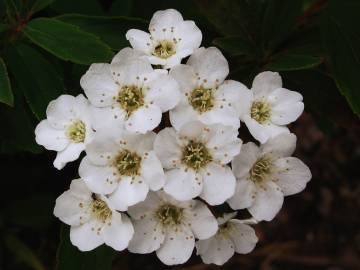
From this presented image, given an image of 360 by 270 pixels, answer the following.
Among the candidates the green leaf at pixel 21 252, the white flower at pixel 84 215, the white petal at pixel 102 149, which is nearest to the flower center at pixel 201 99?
the white petal at pixel 102 149

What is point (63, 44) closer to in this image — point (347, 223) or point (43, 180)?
point (43, 180)

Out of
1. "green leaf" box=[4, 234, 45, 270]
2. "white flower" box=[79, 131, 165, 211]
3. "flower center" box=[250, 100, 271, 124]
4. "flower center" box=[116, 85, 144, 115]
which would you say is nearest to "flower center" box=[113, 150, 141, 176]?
"white flower" box=[79, 131, 165, 211]

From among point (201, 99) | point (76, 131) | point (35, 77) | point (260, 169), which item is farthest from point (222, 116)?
point (35, 77)

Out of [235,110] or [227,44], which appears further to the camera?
[227,44]

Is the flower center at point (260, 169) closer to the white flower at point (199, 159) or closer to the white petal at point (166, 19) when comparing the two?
the white flower at point (199, 159)

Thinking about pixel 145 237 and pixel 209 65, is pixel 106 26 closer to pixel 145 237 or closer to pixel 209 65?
pixel 209 65

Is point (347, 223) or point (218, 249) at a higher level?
point (218, 249)

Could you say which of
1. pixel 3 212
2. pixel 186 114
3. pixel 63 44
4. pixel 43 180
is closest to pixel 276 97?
pixel 186 114
